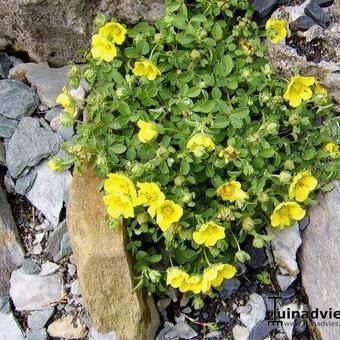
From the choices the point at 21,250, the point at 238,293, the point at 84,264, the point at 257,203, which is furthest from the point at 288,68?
the point at 21,250

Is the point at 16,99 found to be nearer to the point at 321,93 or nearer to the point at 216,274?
the point at 216,274

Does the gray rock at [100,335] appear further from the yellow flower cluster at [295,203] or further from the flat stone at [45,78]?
the flat stone at [45,78]

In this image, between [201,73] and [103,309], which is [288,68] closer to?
[201,73]

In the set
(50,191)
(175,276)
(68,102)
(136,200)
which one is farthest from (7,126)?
(175,276)

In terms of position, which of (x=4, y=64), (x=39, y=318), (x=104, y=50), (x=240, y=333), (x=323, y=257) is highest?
(x=104, y=50)

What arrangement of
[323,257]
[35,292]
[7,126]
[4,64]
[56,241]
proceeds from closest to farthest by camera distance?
[323,257]
[35,292]
[56,241]
[7,126]
[4,64]

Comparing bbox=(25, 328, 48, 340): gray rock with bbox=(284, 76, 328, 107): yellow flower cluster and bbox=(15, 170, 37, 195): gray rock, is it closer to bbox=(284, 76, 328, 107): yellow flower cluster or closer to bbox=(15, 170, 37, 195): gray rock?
bbox=(15, 170, 37, 195): gray rock
